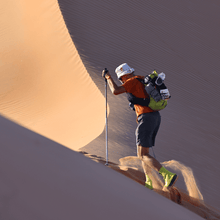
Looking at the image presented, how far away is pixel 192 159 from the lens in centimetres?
529

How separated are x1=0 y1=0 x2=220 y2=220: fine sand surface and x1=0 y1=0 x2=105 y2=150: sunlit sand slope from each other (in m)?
0.03

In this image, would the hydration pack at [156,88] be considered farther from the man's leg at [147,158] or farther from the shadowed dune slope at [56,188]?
the shadowed dune slope at [56,188]

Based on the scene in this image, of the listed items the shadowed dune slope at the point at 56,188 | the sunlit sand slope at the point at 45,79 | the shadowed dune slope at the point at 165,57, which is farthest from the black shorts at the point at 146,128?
the sunlit sand slope at the point at 45,79

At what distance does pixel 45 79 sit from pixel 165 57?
3698 mm

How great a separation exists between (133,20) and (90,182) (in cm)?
640

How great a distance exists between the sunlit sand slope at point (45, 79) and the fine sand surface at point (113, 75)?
3 centimetres

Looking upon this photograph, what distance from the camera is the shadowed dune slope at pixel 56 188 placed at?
142 centimetres

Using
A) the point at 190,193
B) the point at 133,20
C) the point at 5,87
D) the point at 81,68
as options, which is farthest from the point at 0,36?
the point at 190,193

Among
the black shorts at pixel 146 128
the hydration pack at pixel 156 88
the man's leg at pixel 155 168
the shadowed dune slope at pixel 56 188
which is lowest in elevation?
the man's leg at pixel 155 168

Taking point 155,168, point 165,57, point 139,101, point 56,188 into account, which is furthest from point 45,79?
point 56,188

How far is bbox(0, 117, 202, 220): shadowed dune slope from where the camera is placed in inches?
56.0

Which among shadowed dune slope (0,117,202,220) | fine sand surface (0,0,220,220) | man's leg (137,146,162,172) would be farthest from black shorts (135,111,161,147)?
shadowed dune slope (0,117,202,220)

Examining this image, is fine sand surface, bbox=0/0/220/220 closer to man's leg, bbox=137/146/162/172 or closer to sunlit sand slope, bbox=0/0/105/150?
sunlit sand slope, bbox=0/0/105/150

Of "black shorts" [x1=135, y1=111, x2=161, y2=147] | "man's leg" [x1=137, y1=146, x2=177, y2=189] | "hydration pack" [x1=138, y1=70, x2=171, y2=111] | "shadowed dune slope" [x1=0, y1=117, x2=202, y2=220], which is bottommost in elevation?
"man's leg" [x1=137, y1=146, x2=177, y2=189]
